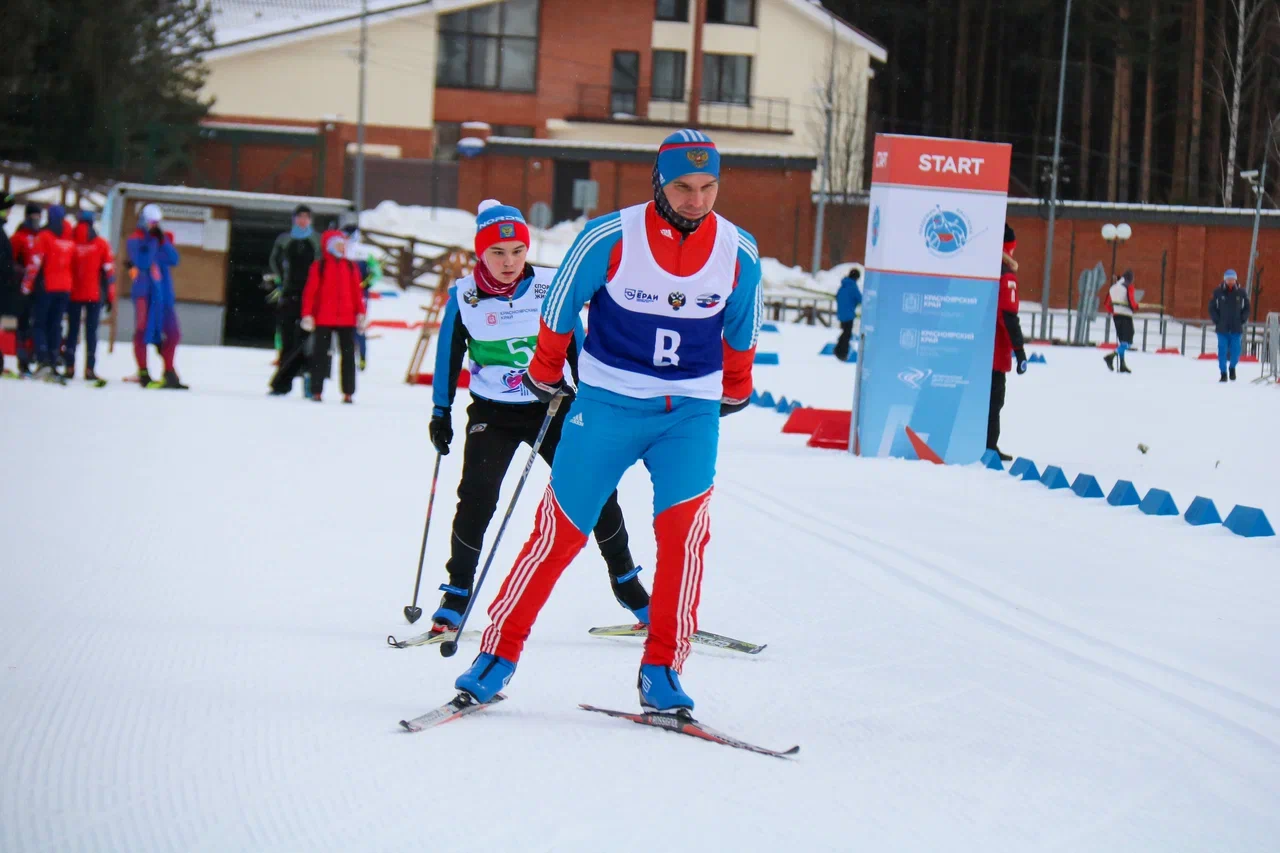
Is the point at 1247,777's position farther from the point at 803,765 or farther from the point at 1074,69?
the point at 1074,69

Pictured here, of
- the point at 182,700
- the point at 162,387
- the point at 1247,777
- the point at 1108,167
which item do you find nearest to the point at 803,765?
the point at 1247,777

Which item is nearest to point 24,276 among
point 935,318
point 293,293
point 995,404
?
point 293,293

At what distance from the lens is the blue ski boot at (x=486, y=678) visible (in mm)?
4531

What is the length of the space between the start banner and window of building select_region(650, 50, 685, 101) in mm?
41955

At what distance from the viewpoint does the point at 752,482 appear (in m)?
10.3

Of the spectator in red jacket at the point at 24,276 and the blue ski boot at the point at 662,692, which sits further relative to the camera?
the spectator in red jacket at the point at 24,276

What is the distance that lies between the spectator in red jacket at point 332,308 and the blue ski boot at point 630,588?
9428 millimetres

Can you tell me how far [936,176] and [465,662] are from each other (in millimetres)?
7701

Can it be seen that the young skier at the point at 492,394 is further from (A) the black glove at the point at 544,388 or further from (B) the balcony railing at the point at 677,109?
(B) the balcony railing at the point at 677,109

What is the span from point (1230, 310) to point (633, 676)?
19.0m

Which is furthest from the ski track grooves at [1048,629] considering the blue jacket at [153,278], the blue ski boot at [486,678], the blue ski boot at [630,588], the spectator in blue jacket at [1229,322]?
the spectator in blue jacket at [1229,322]

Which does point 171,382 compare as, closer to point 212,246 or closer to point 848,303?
point 212,246

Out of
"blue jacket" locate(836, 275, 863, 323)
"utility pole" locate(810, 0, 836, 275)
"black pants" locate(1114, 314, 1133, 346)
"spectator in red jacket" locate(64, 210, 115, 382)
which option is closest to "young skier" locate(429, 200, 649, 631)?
"spectator in red jacket" locate(64, 210, 115, 382)

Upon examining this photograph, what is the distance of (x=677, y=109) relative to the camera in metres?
53.1
